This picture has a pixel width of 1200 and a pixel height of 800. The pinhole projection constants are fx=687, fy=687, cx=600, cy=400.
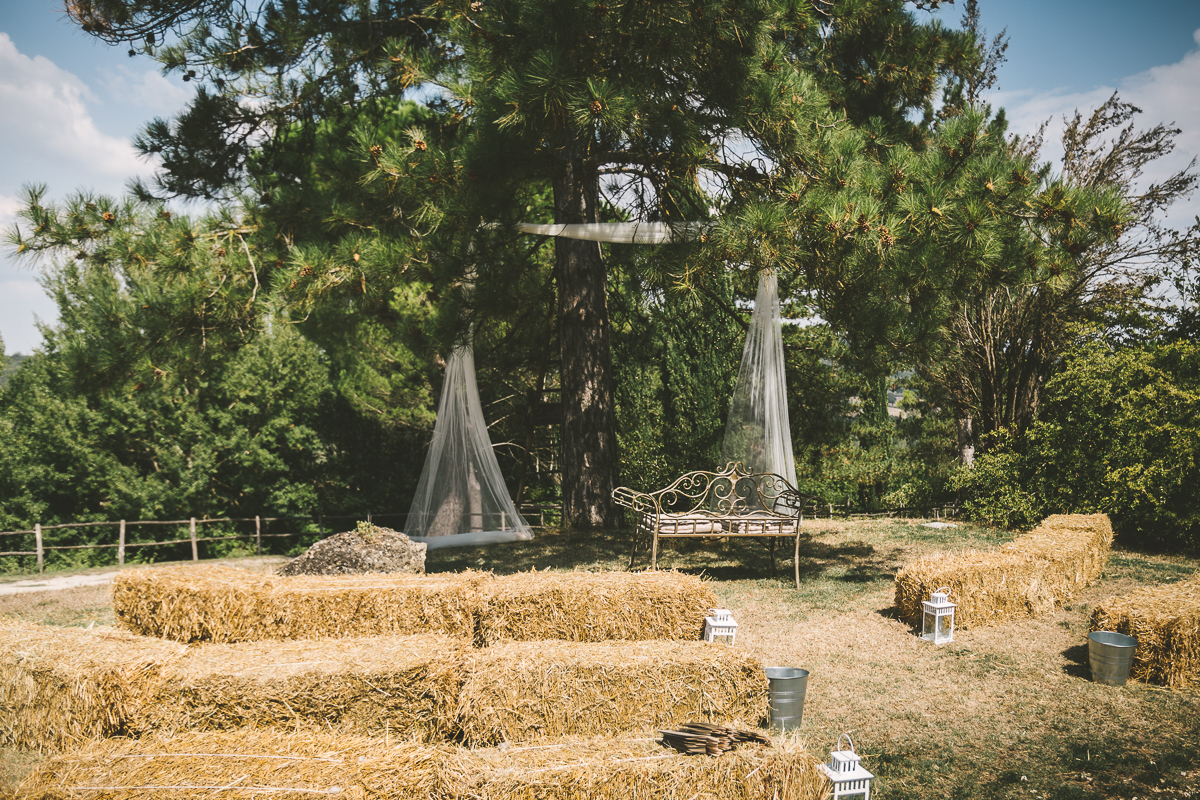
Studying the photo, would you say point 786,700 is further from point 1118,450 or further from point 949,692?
point 1118,450

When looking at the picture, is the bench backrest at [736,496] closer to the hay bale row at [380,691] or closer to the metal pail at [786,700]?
the metal pail at [786,700]

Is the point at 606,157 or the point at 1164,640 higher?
the point at 606,157

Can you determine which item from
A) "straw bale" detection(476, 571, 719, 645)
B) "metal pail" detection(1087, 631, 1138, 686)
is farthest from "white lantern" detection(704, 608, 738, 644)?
"metal pail" detection(1087, 631, 1138, 686)

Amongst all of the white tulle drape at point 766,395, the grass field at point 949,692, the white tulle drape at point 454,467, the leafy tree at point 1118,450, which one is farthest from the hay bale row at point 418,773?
the leafy tree at point 1118,450

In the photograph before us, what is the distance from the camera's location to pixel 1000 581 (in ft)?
15.0

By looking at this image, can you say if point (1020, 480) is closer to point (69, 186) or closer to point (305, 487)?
point (69, 186)

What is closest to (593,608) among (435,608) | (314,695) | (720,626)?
(720,626)

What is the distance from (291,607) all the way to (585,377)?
4562 millimetres

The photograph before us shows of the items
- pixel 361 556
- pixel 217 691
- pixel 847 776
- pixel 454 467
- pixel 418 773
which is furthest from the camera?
pixel 454 467

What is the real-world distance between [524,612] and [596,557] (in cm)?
297

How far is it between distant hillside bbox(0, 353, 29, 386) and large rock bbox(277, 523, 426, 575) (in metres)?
15.1

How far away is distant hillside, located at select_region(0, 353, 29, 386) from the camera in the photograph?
53.5ft

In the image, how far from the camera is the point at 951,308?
6.18m

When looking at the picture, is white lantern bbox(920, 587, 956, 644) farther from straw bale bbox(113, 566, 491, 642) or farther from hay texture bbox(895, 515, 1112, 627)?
straw bale bbox(113, 566, 491, 642)
